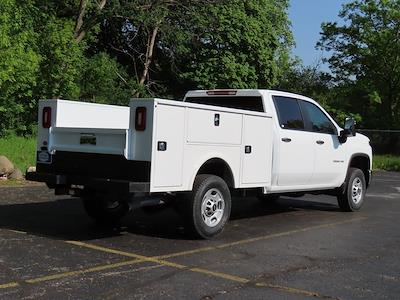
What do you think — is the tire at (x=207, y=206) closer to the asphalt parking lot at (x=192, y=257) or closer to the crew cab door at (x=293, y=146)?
the asphalt parking lot at (x=192, y=257)

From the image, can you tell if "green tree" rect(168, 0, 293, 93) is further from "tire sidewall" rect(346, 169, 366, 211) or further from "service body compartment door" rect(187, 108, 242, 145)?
"service body compartment door" rect(187, 108, 242, 145)

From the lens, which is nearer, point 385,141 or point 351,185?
point 351,185

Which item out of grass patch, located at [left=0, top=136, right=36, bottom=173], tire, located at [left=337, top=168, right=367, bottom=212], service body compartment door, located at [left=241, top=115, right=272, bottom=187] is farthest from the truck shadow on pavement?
grass patch, located at [left=0, top=136, right=36, bottom=173]

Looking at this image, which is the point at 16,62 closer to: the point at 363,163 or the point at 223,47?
the point at 363,163

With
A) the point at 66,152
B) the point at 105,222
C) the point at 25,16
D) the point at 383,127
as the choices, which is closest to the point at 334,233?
the point at 105,222

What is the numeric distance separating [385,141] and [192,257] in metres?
25.7

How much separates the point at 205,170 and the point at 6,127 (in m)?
11.9

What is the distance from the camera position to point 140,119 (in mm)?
7375

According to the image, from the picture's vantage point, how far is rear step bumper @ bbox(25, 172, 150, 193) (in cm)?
737

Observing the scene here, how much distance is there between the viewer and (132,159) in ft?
24.7

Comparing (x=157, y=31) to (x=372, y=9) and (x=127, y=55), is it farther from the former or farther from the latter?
(x=372, y=9)

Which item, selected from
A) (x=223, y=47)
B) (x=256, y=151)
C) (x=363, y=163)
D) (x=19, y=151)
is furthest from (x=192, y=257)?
(x=223, y=47)

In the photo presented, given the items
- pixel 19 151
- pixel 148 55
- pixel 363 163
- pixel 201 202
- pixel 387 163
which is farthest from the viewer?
pixel 387 163

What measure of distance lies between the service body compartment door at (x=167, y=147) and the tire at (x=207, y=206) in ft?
1.28
